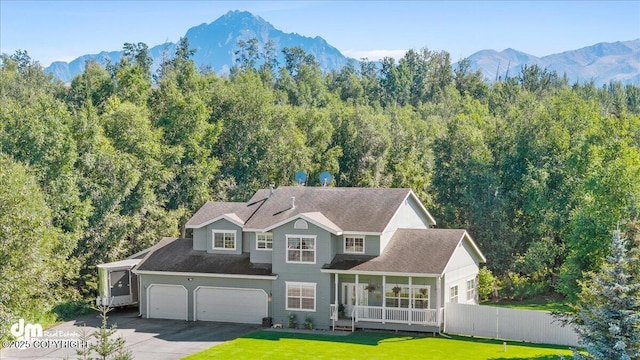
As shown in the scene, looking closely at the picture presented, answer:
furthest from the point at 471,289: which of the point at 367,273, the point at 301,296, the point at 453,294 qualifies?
the point at 301,296

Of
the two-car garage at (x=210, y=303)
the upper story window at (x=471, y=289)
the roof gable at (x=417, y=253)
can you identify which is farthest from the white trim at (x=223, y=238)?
the upper story window at (x=471, y=289)

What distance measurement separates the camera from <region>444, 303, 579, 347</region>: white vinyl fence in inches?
1287

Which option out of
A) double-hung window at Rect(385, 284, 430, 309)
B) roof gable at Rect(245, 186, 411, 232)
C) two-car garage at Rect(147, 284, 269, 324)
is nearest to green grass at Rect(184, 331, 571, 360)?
double-hung window at Rect(385, 284, 430, 309)

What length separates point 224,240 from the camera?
1558 inches

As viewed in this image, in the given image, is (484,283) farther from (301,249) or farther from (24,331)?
(24,331)

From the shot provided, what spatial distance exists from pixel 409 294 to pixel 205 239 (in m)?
11.1

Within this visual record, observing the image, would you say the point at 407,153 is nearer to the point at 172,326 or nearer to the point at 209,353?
the point at 172,326

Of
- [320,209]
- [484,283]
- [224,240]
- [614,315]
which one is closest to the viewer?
[614,315]

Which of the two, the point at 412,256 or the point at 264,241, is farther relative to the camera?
the point at 264,241

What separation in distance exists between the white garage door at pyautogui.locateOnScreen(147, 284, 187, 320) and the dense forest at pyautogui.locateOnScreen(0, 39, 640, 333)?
5027 mm

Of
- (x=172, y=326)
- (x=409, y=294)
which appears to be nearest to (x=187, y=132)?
(x=172, y=326)

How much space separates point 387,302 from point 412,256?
2481 mm

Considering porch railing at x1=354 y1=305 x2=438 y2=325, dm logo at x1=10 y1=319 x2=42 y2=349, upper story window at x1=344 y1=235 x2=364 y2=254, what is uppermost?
upper story window at x1=344 y1=235 x2=364 y2=254

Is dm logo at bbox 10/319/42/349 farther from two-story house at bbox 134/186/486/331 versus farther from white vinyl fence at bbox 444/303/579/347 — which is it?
white vinyl fence at bbox 444/303/579/347
